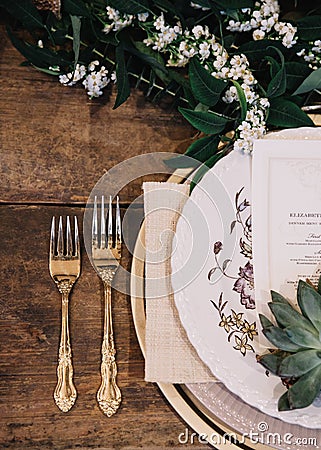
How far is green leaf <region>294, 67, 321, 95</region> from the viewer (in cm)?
78

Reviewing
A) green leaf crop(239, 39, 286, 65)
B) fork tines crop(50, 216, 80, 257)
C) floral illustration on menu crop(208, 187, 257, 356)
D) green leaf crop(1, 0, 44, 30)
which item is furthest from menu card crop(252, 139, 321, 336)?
green leaf crop(1, 0, 44, 30)

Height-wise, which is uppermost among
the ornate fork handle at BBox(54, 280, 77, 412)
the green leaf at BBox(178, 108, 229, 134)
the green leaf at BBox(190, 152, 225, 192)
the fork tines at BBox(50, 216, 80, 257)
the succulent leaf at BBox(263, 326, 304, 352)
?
the green leaf at BBox(178, 108, 229, 134)

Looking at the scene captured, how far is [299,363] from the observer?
63cm

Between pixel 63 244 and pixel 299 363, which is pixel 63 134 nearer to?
pixel 63 244

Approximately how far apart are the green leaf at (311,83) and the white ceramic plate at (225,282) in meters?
0.05

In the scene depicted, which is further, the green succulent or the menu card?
the menu card

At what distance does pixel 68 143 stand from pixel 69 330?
0.84ft

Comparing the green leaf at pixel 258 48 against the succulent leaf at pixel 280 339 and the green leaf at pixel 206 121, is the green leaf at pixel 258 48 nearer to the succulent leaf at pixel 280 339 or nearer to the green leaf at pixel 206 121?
the green leaf at pixel 206 121

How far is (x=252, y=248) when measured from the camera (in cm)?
75

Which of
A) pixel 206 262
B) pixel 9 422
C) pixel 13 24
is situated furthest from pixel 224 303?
pixel 13 24

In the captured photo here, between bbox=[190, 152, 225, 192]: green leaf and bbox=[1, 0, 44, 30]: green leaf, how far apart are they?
292 millimetres

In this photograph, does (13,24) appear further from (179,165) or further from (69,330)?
(69,330)

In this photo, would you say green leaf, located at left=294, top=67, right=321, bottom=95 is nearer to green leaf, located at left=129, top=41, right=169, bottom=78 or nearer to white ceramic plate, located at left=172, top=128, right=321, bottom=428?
white ceramic plate, located at left=172, top=128, right=321, bottom=428

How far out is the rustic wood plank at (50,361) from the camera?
28.8 inches
